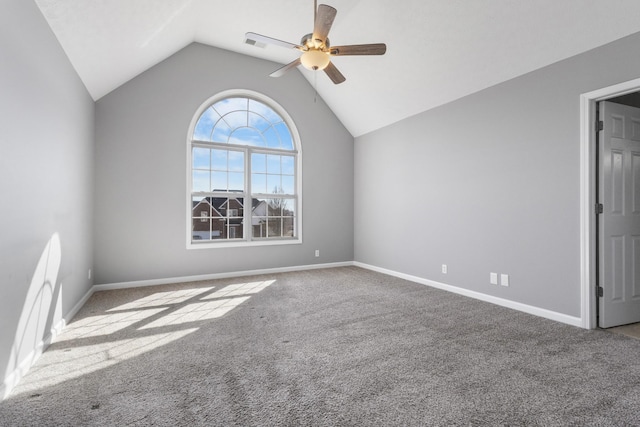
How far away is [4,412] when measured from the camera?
5.39ft

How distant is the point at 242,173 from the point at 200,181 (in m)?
0.69

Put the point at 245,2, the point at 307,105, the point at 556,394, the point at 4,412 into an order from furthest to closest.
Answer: the point at 307,105, the point at 245,2, the point at 556,394, the point at 4,412

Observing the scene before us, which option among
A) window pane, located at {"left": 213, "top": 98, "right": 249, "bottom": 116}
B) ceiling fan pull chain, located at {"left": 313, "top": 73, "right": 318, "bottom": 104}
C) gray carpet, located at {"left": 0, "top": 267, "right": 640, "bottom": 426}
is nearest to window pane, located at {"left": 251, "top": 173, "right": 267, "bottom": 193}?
window pane, located at {"left": 213, "top": 98, "right": 249, "bottom": 116}

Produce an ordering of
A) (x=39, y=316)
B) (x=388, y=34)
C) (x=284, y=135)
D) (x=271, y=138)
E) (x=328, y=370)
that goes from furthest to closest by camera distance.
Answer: (x=284, y=135) < (x=271, y=138) < (x=388, y=34) < (x=39, y=316) < (x=328, y=370)

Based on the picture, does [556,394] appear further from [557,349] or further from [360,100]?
[360,100]

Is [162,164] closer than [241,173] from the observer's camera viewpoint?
Yes

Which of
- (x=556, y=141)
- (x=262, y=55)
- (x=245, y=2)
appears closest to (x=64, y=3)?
(x=245, y=2)

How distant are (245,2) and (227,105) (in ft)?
5.65

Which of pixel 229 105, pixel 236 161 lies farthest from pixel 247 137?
pixel 229 105

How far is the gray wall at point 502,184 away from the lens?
2953mm

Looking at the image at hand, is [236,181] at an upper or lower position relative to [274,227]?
upper

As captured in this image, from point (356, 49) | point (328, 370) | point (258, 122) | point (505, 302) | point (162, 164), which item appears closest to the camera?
point (328, 370)

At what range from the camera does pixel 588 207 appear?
2840 millimetres

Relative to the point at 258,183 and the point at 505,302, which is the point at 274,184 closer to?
the point at 258,183
